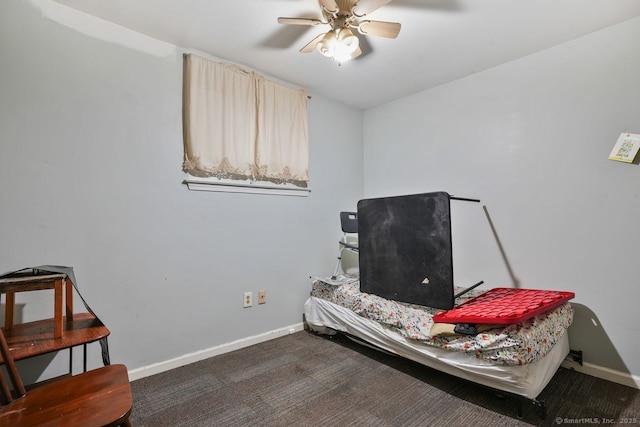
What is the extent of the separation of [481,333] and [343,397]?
88 centimetres

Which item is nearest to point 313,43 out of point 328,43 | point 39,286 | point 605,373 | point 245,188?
point 328,43

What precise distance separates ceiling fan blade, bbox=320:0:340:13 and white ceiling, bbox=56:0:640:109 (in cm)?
20

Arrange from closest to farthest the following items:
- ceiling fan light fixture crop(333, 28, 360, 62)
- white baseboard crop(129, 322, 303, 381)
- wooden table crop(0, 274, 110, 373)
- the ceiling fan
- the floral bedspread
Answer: wooden table crop(0, 274, 110, 373)
the floral bedspread
the ceiling fan
ceiling fan light fixture crop(333, 28, 360, 62)
white baseboard crop(129, 322, 303, 381)

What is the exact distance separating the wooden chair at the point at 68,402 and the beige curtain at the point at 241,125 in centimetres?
146

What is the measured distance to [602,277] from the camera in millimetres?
1982

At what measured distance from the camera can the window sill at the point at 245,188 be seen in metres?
2.26

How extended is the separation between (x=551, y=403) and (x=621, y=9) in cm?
240

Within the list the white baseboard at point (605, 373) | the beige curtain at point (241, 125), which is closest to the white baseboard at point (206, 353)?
the beige curtain at point (241, 125)

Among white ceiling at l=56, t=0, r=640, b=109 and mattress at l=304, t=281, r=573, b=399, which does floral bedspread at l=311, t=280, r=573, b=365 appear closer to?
mattress at l=304, t=281, r=573, b=399

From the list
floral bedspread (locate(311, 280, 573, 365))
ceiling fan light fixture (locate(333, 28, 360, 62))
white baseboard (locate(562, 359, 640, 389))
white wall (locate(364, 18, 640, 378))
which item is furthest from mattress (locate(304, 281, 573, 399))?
ceiling fan light fixture (locate(333, 28, 360, 62))

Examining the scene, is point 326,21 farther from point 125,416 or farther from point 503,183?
point 125,416

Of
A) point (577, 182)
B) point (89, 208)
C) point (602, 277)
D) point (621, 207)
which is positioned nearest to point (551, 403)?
point (602, 277)

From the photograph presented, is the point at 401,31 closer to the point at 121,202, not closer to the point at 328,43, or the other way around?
the point at 328,43

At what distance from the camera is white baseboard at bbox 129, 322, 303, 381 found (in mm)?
2000
